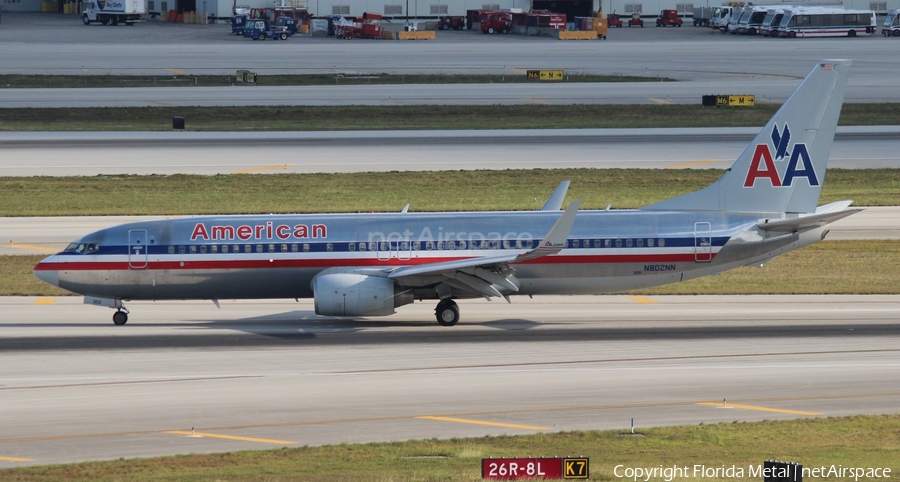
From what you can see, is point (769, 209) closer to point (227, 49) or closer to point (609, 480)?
point (609, 480)

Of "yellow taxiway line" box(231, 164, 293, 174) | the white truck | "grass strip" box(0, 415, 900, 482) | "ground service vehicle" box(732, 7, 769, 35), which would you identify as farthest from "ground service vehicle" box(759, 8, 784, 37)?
"grass strip" box(0, 415, 900, 482)

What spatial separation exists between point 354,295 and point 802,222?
1451 cm

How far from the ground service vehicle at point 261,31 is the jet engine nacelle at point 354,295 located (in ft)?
392

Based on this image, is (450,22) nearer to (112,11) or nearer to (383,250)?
(112,11)

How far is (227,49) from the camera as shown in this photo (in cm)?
13400

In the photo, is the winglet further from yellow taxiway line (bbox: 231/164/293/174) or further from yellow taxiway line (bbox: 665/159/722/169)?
yellow taxiway line (bbox: 231/164/293/174)

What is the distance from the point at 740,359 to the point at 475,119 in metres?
57.7

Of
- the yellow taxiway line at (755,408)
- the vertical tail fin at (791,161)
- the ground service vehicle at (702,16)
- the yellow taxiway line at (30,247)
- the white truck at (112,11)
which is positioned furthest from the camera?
the ground service vehicle at (702,16)

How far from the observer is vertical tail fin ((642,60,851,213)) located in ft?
120

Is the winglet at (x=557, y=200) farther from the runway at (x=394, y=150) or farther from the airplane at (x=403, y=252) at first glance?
the runway at (x=394, y=150)

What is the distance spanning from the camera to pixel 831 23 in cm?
14675

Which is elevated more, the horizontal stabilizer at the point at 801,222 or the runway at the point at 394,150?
the horizontal stabilizer at the point at 801,222

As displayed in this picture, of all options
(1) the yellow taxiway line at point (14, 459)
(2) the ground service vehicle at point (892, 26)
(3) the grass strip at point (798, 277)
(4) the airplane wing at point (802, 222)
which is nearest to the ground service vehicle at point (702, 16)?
(2) the ground service vehicle at point (892, 26)

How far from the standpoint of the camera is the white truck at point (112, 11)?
166000 millimetres
